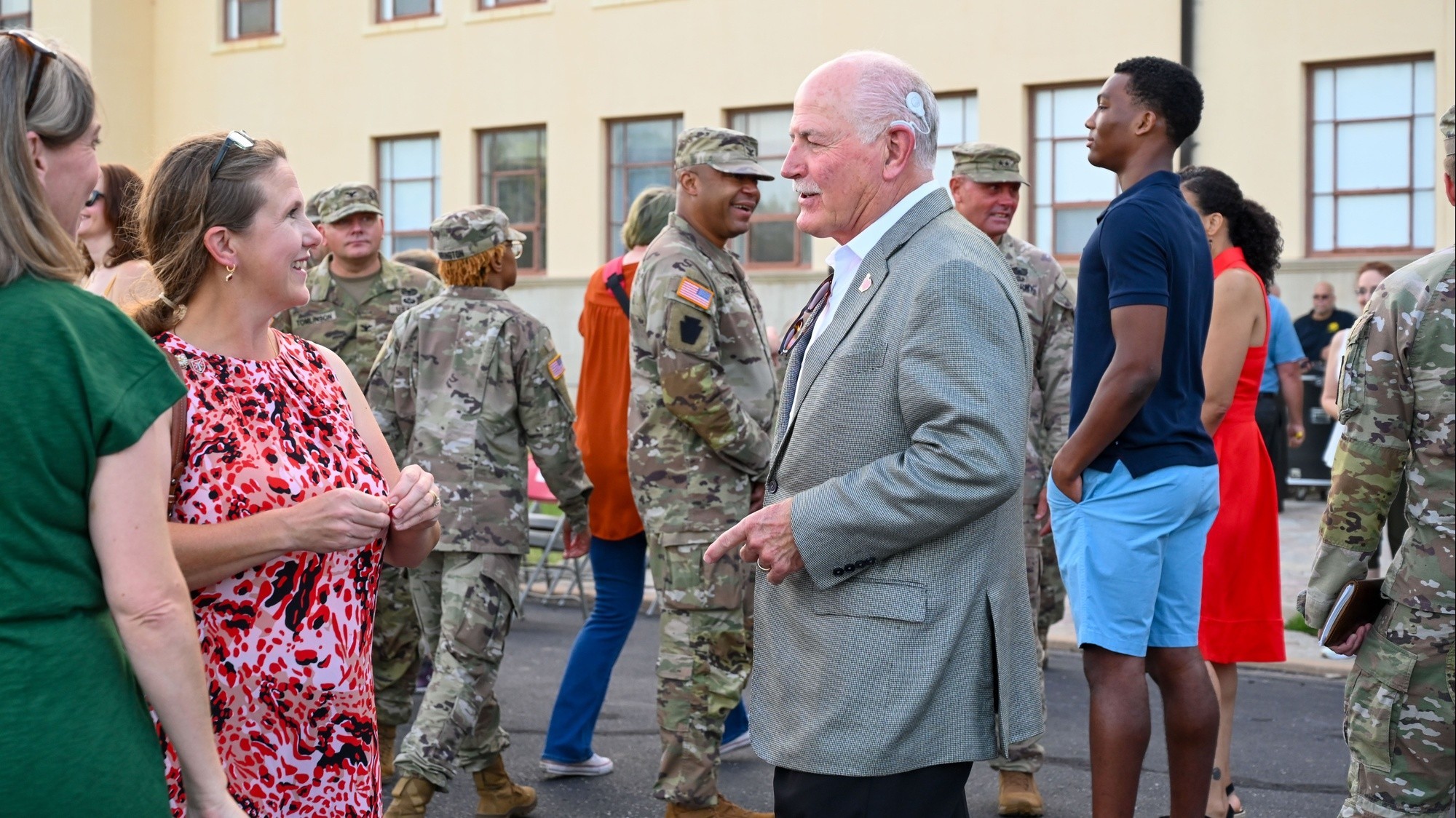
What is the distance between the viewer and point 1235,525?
196 inches

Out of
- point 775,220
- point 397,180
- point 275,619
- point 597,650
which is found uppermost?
point 397,180

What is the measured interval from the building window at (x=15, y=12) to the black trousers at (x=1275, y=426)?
78.1 ft

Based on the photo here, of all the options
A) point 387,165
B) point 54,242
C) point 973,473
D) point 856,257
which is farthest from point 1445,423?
point 387,165

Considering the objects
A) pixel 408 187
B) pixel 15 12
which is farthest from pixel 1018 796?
pixel 15 12

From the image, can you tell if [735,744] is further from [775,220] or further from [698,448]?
[775,220]

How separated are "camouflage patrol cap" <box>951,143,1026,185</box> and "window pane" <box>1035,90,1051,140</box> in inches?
521

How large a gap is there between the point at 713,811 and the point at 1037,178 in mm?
15173

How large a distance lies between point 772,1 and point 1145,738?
56.9 feet

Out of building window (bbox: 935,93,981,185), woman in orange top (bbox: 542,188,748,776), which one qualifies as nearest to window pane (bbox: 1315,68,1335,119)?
building window (bbox: 935,93,981,185)

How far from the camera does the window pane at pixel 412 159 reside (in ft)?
76.7

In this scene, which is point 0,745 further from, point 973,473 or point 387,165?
point 387,165

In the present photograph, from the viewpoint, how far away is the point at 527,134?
→ 22.5m

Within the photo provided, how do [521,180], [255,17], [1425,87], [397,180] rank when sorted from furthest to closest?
[255,17] < [397,180] < [521,180] < [1425,87]

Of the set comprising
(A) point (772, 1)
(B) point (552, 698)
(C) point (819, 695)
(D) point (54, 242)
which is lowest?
(B) point (552, 698)
